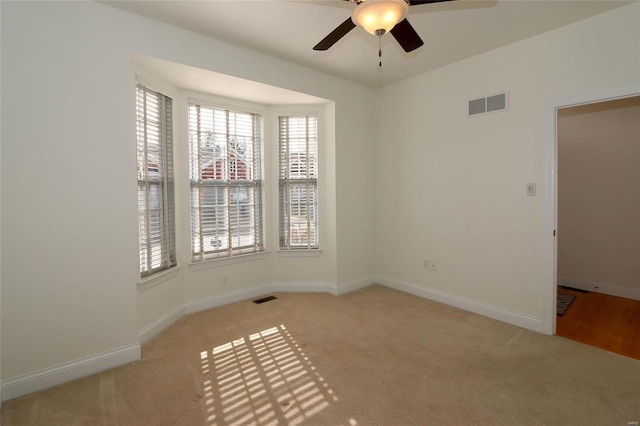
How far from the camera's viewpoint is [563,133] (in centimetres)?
445

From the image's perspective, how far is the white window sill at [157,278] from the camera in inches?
114

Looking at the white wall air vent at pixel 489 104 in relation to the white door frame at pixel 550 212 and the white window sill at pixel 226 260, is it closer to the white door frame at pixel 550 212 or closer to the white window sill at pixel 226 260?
the white door frame at pixel 550 212

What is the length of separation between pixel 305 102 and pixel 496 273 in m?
3.01

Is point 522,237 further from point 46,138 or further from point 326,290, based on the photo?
point 46,138

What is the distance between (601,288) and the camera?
4180 millimetres

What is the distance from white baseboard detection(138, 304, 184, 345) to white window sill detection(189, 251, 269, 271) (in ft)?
1.51

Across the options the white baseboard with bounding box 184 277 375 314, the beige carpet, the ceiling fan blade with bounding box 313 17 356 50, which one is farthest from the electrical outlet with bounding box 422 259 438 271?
the ceiling fan blade with bounding box 313 17 356 50

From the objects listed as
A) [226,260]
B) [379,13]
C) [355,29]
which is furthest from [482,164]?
[226,260]

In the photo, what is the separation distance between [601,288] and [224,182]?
5009mm

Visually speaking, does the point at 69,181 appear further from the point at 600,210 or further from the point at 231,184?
the point at 600,210

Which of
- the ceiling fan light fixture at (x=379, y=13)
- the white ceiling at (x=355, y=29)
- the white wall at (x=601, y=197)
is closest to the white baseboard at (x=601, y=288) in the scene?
the white wall at (x=601, y=197)

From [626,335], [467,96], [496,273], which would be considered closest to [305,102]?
[467,96]

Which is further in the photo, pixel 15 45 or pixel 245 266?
pixel 245 266

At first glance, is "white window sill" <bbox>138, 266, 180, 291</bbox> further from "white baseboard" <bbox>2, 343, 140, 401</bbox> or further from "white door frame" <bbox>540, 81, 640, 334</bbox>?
"white door frame" <bbox>540, 81, 640, 334</bbox>
